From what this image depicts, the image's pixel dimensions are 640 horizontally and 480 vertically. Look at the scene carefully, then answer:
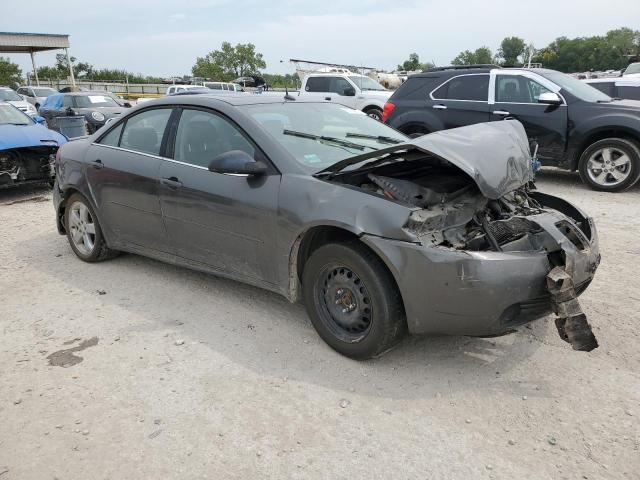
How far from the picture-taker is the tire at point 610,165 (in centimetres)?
768

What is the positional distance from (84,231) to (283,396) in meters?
3.29

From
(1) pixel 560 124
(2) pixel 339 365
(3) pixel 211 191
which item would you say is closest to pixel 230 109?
(3) pixel 211 191

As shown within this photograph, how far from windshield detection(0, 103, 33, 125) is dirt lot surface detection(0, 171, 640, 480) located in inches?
230

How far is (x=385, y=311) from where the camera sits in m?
3.08

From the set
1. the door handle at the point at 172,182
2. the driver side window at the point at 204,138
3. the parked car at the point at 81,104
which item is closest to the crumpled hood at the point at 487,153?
the driver side window at the point at 204,138

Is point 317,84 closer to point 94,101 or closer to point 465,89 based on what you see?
point 94,101

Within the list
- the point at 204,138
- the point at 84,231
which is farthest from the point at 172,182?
the point at 84,231

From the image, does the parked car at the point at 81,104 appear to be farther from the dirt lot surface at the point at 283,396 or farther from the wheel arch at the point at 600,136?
the dirt lot surface at the point at 283,396

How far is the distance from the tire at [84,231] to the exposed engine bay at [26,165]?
351cm

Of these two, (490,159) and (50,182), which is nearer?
(490,159)

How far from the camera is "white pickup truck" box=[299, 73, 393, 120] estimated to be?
16.3 metres

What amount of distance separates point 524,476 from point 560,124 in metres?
6.93

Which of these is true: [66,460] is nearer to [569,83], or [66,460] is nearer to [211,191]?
[211,191]

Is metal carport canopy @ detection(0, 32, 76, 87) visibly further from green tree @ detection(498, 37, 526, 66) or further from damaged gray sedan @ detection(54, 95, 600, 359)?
green tree @ detection(498, 37, 526, 66)
